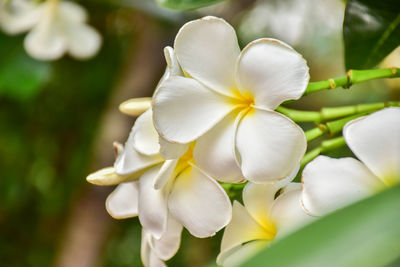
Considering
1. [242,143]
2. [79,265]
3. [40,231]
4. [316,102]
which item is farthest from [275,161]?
[316,102]

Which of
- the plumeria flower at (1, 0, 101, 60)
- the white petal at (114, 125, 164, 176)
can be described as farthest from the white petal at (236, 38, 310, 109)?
the plumeria flower at (1, 0, 101, 60)

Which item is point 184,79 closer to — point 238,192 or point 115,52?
point 238,192

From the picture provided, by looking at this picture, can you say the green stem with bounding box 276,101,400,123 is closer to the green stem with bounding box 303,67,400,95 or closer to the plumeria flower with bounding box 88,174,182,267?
the green stem with bounding box 303,67,400,95

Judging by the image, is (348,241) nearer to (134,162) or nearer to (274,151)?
(274,151)

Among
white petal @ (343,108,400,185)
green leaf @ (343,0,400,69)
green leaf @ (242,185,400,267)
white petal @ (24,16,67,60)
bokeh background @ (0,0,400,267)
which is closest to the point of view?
green leaf @ (242,185,400,267)

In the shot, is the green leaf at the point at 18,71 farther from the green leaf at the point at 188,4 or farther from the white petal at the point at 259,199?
the white petal at the point at 259,199

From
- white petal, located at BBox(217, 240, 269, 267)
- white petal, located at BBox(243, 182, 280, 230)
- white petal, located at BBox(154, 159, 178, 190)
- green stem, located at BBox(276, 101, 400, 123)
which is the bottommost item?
white petal, located at BBox(217, 240, 269, 267)

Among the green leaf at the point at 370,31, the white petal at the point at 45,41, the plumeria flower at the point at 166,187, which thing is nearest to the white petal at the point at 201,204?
the plumeria flower at the point at 166,187
